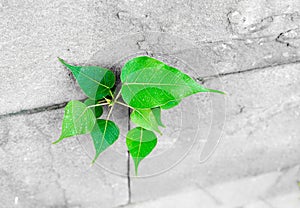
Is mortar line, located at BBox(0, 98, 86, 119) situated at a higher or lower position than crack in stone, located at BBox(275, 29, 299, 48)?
lower

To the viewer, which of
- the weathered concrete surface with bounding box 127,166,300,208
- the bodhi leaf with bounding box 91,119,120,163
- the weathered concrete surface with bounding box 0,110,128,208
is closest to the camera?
the bodhi leaf with bounding box 91,119,120,163

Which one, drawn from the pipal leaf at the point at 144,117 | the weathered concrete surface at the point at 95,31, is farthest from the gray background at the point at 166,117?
the pipal leaf at the point at 144,117

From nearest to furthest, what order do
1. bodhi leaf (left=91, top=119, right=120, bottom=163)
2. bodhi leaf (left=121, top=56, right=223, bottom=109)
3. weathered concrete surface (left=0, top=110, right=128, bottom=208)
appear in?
bodhi leaf (left=121, top=56, right=223, bottom=109), bodhi leaf (left=91, top=119, right=120, bottom=163), weathered concrete surface (left=0, top=110, right=128, bottom=208)

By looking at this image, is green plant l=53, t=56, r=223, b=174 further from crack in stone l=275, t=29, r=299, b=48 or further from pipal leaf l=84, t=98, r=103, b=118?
crack in stone l=275, t=29, r=299, b=48

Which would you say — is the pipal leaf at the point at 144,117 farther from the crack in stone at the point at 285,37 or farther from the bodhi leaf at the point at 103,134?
the crack in stone at the point at 285,37

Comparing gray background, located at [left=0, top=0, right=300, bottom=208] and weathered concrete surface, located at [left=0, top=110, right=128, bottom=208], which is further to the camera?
weathered concrete surface, located at [left=0, top=110, right=128, bottom=208]

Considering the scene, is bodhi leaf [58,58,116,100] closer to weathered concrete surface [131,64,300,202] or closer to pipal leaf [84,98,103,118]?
pipal leaf [84,98,103,118]

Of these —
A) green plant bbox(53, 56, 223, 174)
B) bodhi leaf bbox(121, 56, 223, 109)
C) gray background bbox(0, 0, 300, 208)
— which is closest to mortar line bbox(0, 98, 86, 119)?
gray background bbox(0, 0, 300, 208)

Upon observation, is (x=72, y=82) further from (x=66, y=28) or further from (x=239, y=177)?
(x=239, y=177)

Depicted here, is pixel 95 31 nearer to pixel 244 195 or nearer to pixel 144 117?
pixel 144 117

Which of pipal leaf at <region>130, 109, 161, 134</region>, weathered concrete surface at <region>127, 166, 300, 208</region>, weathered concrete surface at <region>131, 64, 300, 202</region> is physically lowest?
pipal leaf at <region>130, 109, 161, 134</region>
